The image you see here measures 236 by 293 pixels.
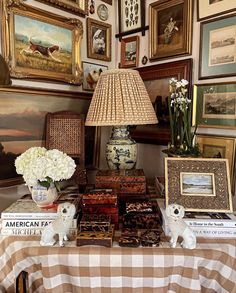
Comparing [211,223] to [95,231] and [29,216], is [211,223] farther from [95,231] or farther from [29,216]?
[29,216]

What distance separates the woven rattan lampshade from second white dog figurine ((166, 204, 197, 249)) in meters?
0.48

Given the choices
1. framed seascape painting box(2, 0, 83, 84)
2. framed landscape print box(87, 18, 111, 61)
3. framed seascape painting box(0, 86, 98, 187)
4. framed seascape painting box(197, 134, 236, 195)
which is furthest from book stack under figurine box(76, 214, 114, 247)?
framed landscape print box(87, 18, 111, 61)

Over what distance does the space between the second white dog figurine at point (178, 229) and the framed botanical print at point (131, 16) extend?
1250 mm

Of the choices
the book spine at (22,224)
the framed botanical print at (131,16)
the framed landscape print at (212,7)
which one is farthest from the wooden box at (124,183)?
the framed botanical print at (131,16)

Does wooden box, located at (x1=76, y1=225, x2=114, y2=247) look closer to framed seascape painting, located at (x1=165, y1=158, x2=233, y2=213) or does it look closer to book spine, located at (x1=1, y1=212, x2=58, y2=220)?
book spine, located at (x1=1, y1=212, x2=58, y2=220)

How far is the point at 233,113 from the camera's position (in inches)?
48.5

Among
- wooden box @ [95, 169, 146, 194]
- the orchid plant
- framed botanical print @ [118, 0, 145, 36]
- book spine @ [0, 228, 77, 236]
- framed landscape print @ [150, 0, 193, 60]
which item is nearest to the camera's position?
book spine @ [0, 228, 77, 236]

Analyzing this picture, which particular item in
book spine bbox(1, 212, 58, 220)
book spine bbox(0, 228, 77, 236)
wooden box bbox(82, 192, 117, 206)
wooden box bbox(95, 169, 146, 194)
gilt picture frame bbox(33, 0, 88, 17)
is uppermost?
gilt picture frame bbox(33, 0, 88, 17)

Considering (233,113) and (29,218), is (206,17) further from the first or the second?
(29,218)

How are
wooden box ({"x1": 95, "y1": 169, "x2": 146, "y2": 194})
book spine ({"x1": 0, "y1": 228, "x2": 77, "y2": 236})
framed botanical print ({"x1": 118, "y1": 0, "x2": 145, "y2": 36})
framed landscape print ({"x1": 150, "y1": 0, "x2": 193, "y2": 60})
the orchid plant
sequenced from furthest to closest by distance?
framed botanical print ({"x1": 118, "y1": 0, "x2": 145, "y2": 36}) → framed landscape print ({"x1": 150, "y1": 0, "x2": 193, "y2": 60}) → the orchid plant → wooden box ({"x1": 95, "y1": 169, "x2": 146, "y2": 194}) → book spine ({"x1": 0, "y1": 228, "x2": 77, "y2": 236})

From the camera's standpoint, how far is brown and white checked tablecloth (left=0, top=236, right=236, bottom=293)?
30.1 inches

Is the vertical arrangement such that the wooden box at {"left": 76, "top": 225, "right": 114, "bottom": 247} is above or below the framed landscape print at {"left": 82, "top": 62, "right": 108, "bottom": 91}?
below

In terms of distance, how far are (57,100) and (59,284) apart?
97 cm

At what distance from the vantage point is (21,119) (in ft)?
4.27
